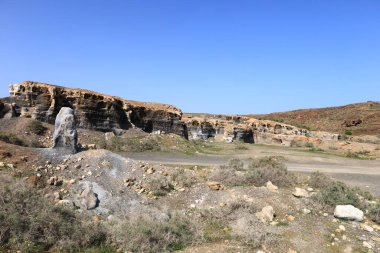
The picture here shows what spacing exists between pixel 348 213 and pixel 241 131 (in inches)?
1662

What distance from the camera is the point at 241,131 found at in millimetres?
52312

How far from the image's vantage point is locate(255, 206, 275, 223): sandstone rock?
981cm

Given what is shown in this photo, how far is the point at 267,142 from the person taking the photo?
178 ft

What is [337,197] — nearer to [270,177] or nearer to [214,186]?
[270,177]

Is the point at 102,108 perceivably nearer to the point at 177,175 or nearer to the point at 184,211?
the point at 177,175

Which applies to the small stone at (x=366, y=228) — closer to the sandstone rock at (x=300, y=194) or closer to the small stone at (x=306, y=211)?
the small stone at (x=306, y=211)

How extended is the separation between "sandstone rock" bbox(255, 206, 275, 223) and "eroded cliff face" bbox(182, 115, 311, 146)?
4045 cm

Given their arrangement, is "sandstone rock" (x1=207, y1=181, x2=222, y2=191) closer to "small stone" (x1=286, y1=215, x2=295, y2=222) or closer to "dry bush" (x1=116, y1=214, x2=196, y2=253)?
"small stone" (x1=286, y1=215, x2=295, y2=222)

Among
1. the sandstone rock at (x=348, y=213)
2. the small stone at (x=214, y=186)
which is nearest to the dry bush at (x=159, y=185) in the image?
the small stone at (x=214, y=186)

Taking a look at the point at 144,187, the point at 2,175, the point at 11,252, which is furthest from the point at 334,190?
the point at 2,175

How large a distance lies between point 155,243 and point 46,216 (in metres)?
2.56

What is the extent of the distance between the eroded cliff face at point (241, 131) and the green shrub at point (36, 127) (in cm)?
2601

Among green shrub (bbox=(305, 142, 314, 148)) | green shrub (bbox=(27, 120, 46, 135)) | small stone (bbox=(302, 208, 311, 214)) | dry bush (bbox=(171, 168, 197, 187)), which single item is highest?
green shrub (bbox=(27, 120, 46, 135))

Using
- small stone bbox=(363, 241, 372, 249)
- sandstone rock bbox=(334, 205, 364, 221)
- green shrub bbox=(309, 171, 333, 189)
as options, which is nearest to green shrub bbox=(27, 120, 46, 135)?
green shrub bbox=(309, 171, 333, 189)
